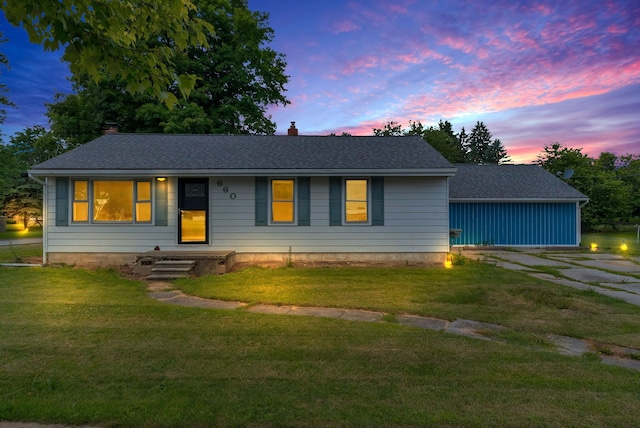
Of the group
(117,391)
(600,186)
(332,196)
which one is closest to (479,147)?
(600,186)

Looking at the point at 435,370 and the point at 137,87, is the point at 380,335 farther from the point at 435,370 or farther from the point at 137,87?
the point at 137,87

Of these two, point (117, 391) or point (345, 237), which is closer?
point (117, 391)

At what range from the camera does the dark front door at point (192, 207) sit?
10.5 metres

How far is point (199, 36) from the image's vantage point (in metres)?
3.48

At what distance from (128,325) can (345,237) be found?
6.60 m

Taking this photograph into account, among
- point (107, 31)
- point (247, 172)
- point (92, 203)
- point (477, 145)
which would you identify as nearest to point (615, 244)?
point (247, 172)

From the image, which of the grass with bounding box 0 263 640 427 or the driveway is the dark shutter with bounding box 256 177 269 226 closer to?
the grass with bounding box 0 263 640 427

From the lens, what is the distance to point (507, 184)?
17.0m

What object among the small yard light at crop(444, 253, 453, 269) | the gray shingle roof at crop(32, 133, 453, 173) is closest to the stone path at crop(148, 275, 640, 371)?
the gray shingle roof at crop(32, 133, 453, 173)

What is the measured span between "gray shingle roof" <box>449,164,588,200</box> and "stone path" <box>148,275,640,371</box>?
1162 centimetres

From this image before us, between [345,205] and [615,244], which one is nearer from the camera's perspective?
[345,205]

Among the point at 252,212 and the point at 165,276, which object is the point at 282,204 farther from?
the point at 165,276

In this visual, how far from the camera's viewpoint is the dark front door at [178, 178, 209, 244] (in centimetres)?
1045

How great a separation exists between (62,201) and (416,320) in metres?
10.5
